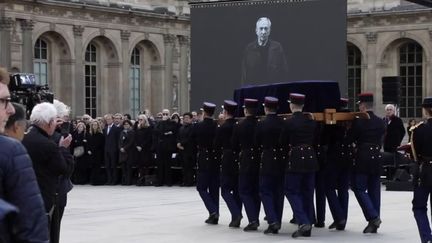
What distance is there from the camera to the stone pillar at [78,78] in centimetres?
3456

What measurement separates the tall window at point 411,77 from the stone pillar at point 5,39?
54.0 feet

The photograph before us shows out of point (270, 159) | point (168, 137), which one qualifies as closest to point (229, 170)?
point (270, 159)

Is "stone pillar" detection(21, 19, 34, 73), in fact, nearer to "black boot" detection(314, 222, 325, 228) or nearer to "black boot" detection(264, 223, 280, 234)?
"black boot" detection(314, 222, 325, 228)

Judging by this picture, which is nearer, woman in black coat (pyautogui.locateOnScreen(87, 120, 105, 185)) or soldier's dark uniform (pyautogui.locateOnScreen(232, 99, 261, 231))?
soldier's dark uniform (pyautogui.locateOnScreen(232, 99, 261, 231))

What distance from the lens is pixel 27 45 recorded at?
3192 cm

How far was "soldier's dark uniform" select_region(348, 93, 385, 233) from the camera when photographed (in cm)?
1267

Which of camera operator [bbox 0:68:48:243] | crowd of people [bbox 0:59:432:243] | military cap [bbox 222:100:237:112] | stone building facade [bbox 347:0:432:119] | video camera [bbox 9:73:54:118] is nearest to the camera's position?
camera operator [bbox 0:68:48:243]

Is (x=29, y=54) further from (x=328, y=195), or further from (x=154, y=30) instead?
(x=328, y=195)

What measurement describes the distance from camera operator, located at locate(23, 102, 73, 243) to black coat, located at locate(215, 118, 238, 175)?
16.7 ft

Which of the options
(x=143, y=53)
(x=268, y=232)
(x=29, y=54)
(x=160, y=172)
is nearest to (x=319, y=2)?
(x=160, y=172)

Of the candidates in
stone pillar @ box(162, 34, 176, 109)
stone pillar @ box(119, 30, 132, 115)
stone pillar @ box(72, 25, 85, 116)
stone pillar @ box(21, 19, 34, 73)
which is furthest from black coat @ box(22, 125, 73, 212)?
stone pillar @ box(162, 34, 176, 109)

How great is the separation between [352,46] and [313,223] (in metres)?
27.8

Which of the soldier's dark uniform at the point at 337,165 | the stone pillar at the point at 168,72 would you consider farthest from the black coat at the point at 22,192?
the stone pillar at the point at 168,72

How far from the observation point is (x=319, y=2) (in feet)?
89.5
